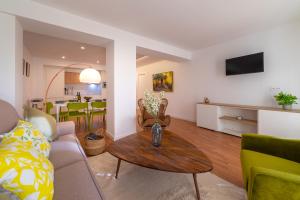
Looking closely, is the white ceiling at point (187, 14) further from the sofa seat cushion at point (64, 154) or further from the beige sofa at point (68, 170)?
the sofa seat cushion at point (64, 154)

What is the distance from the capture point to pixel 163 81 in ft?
18.6

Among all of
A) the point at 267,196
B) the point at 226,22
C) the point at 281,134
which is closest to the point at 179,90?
the point at 226,22

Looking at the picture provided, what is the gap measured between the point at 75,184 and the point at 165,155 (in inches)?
32.7

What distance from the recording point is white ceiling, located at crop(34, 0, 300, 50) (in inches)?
81.4

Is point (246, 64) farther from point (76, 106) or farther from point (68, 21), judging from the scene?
point (76, 106)

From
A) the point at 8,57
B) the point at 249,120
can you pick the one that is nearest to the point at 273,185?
the point at 249,120

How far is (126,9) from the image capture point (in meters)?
2.22

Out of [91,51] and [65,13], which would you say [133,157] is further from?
[91,51]

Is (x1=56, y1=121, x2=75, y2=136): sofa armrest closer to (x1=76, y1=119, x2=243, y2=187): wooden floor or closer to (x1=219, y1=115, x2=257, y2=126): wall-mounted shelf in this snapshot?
(x1=76, y1=119, x2=243, y2=187): wooden floor

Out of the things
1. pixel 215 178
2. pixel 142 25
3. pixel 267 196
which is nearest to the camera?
pixel 267 196

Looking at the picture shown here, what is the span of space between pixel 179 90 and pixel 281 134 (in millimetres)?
3081

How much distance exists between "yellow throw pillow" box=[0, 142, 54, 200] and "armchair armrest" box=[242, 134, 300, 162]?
1.82m

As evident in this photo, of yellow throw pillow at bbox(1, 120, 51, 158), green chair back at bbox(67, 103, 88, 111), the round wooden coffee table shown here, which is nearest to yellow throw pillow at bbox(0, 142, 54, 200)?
yellow throw pillow at bbox(1, 120, 51, 158)

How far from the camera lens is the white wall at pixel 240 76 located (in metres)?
2.71
